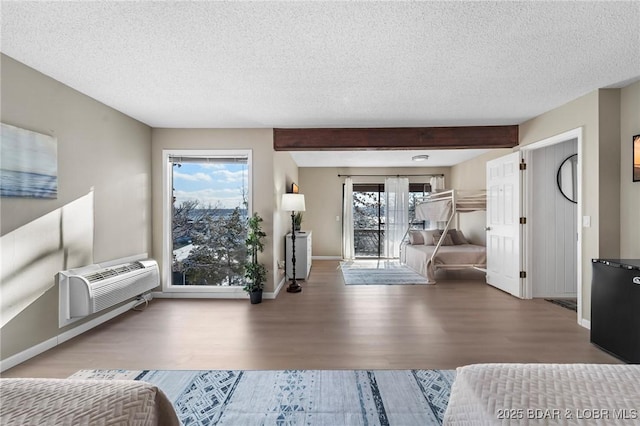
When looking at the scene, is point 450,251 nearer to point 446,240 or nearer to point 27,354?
point 446,240

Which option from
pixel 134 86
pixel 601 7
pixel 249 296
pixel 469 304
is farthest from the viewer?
pixel 249 296

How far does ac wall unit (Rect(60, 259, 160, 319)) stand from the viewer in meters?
2.77

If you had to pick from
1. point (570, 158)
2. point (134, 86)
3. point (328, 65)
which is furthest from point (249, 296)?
point (570, 158)

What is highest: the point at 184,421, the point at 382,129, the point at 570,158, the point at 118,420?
the point at 382,129

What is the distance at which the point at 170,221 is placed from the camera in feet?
14.1

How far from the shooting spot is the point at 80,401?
0.96 metres

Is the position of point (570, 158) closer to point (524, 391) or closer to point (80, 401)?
point (524, 391)

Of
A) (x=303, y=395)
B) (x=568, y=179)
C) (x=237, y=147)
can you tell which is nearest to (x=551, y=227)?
(x=568, y=179)

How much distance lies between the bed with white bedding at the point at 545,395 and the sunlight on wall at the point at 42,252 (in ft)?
10.4

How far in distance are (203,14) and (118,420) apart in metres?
2.08

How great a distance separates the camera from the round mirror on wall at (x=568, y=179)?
4090 millimetres

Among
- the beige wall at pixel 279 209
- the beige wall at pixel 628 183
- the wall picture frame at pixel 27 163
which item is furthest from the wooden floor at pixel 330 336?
the wall picture frame at pixel 27 163

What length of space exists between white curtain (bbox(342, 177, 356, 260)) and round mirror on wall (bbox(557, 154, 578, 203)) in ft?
14.4

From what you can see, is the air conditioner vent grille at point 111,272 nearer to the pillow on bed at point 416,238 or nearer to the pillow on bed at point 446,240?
the pillow on bed at point 416,238
